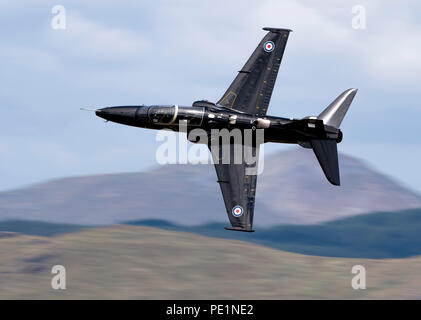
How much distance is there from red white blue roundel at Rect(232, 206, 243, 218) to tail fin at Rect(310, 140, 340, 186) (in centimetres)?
618

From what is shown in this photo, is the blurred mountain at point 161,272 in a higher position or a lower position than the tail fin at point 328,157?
higher

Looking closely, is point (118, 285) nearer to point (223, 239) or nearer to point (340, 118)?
point (223, 239)

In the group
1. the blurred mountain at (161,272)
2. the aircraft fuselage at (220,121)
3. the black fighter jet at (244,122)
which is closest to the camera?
the black fighter jet at (244,122)

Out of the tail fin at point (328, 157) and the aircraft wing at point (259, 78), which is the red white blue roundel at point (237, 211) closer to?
the tail fin at point (328, 157)

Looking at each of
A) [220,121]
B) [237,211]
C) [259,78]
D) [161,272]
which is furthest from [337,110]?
[161,272]

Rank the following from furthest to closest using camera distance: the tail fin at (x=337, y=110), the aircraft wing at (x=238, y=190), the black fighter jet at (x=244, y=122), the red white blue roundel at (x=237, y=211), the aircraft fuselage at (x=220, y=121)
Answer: the tail fin at (x=337, y=110) < the aircraft fuselage at (x=220, y=121) < the black fighter jet at (x=244, y=122) < the red white blue roundel at (x=237, y=211) < the aircraft wing at (x=238, y=190)

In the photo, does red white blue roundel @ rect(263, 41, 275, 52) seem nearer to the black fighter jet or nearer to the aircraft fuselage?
the black fighter jet

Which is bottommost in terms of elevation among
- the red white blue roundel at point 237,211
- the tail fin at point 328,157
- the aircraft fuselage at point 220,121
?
the red white blue roundel at point 237,211

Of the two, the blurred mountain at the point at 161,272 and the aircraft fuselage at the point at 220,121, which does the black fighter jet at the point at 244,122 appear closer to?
the aircraft fuselage at the point at 220,121

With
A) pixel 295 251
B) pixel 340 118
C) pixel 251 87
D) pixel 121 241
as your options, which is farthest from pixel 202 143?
pixel 295 251

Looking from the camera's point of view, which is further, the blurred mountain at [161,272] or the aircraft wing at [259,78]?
the blurred mountain at [161,272]

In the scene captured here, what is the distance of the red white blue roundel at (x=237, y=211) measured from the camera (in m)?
38.2

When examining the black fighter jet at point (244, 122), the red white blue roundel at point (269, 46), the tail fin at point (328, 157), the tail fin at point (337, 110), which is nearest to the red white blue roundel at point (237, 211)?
the black fighter jet at point (244, 122)

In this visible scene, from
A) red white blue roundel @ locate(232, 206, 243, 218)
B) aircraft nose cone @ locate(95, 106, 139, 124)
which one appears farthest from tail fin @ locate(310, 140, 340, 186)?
aircraft nose cone @ locate(95, 106, 139, 124)
